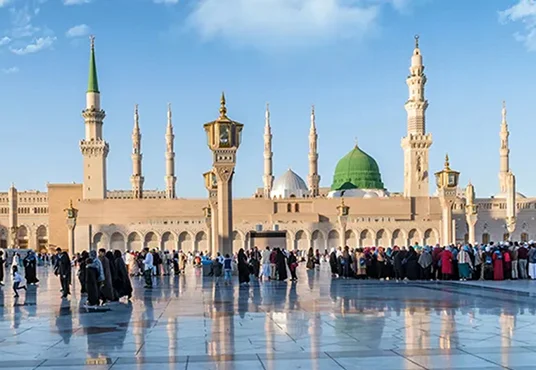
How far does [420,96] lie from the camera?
5272 cm

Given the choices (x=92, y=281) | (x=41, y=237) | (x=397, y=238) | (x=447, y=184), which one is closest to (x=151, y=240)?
(x=41, y=237)

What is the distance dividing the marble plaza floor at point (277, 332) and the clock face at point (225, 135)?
8.92 meters

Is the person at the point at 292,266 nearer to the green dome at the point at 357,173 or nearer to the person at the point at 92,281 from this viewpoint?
the person at the point at 92,281

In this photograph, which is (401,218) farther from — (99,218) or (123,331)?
(123,331)

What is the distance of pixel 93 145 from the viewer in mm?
55531

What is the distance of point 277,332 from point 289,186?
5766cm

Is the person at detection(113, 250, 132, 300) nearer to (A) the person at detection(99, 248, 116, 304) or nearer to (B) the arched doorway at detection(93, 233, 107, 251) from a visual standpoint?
(A) the person at detection(99, 248, 116, 304)

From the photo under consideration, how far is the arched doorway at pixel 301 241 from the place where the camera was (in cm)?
5316

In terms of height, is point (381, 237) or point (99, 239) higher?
point (99, 239)

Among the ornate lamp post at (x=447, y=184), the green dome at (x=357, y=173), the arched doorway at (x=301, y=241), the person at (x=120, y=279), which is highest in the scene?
the green dome at (x=357, y=173)

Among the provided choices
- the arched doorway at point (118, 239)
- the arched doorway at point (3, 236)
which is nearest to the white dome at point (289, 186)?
the arched doorway at point (118, 239)

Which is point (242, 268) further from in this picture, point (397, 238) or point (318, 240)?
point (397, 238)

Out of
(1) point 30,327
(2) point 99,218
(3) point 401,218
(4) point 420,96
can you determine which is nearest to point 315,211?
(3) point 401,218

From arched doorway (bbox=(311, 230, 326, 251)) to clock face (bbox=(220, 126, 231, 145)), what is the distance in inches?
1304
